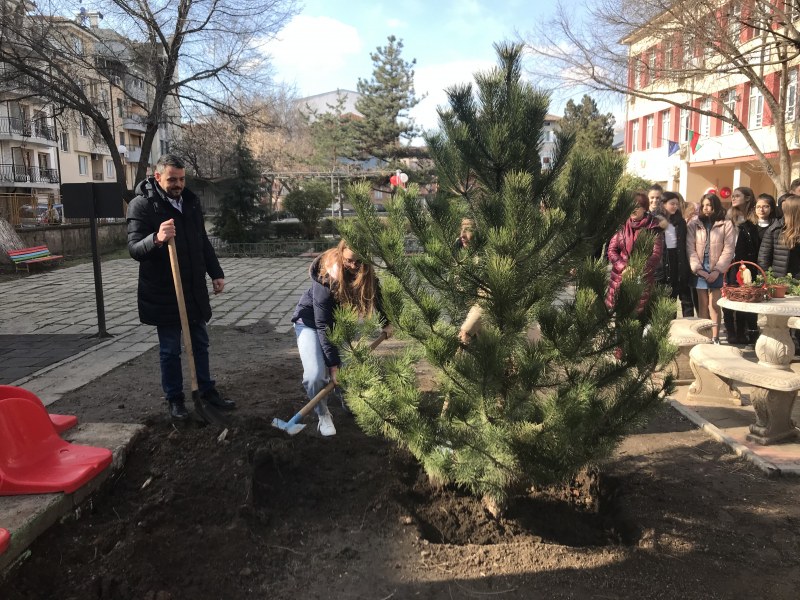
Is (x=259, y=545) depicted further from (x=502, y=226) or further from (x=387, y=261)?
(x=502, y=226)

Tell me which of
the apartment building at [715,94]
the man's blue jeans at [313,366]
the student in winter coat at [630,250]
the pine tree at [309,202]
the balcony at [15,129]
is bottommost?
the man's blue jeans at [313,366]

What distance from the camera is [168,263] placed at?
414 cm

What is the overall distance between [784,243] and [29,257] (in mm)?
15336

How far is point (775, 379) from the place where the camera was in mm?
3824

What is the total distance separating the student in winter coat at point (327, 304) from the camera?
3.68 metres

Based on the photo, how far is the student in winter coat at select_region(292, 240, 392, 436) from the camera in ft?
12.1

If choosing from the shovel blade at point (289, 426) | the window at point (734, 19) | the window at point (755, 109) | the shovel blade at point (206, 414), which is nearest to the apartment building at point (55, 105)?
the shovel blade at point (206, 414)

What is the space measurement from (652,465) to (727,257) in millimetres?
3724

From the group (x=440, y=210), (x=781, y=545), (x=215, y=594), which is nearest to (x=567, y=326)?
(x=440, y=210)

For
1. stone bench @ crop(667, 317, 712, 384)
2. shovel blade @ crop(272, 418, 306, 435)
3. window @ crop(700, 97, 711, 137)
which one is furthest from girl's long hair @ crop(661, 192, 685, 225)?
window @ crop(700, 97, 711, 137)

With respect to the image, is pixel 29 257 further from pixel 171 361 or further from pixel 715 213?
pixel 715 213

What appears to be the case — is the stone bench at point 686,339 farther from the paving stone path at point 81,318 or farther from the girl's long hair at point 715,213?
the paving stone path at point 81,318

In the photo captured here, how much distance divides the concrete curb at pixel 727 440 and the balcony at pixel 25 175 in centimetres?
4560

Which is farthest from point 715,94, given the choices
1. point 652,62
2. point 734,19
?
point 734,19
